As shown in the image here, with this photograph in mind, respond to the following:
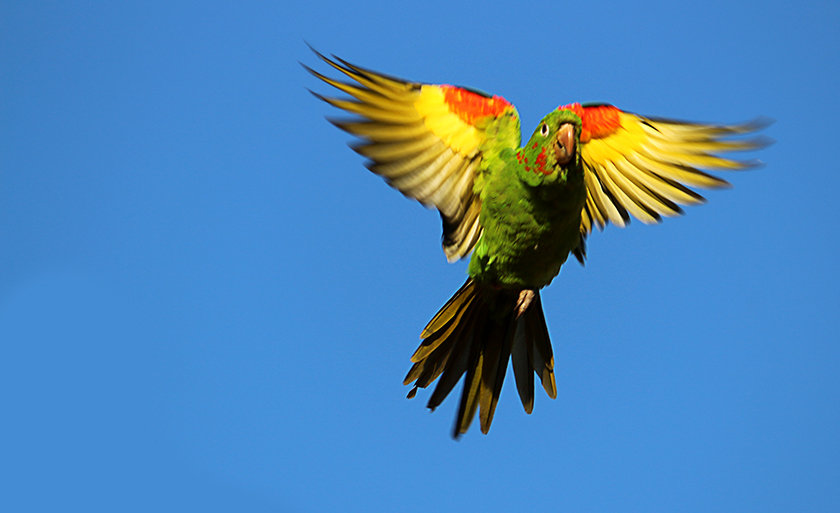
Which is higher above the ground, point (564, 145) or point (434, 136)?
point (434, 136)

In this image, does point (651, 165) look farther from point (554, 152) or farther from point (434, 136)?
point (434, 136)

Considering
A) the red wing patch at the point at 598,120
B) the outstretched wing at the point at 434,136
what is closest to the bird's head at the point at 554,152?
the outstretched wing at the point at 434,136

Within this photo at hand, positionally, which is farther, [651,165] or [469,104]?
[651,165]

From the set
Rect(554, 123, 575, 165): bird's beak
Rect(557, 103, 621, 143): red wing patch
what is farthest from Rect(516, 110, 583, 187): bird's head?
Rect(557, 103, 621, 143): red wing patch

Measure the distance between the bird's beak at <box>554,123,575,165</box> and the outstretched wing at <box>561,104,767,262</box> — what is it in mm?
468

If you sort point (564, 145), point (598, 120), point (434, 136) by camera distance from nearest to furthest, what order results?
Result: point (564, 145)
point (434, 136)
point (598, 120)

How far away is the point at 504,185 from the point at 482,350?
46.0 inches

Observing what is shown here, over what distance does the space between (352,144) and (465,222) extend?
2.94ft

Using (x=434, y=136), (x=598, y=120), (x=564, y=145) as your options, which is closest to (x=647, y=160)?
(x=598, y=120)

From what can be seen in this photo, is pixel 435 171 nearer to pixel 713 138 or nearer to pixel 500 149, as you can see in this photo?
pixel 500 149

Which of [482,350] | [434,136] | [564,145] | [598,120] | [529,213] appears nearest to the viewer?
[564,145]

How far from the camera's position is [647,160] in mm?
4398

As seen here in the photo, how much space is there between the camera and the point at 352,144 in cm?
375

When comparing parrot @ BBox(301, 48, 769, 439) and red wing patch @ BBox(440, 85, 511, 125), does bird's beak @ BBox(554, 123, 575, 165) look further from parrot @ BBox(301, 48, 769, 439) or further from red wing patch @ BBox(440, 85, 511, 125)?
red wing patch @ BBox(440, 85, 511, 125)
